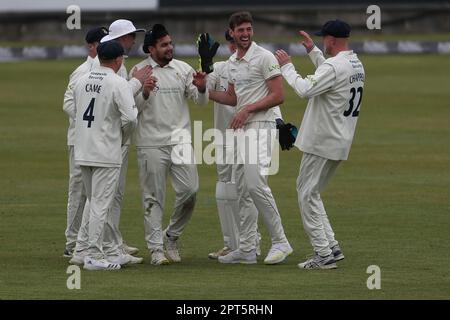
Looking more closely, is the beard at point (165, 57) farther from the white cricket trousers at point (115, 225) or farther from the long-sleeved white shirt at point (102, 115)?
the white cricket trousers at point (115, 225)

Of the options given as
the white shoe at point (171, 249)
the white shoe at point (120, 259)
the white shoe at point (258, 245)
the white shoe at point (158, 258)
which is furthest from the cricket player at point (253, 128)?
the white shoe at point (120, 259)

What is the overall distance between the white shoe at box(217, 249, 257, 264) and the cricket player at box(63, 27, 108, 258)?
1586mm

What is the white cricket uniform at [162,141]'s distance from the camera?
13922 mm

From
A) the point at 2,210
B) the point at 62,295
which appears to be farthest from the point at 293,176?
the point at 62,295

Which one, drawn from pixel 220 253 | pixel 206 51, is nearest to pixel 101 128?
pixel 206 51

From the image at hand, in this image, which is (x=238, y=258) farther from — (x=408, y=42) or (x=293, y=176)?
(x=408, y=42)

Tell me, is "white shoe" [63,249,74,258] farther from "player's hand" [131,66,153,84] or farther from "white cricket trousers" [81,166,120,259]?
"player's hand" [131,66,153,84]

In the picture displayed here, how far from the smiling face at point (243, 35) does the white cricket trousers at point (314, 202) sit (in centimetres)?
133

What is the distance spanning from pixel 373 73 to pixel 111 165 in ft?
89.7

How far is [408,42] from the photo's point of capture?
44750mm

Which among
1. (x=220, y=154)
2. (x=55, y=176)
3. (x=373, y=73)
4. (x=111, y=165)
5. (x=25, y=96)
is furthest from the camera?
(x=373, y=73)

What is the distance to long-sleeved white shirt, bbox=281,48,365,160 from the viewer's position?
43.4 feet

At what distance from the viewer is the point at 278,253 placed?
13.7 meters

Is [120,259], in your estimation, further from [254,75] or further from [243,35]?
[243,35]
